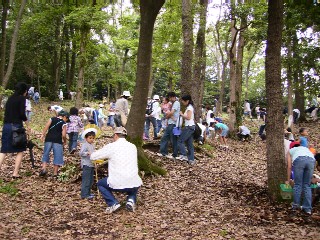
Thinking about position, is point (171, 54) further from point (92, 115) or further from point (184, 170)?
point (184, 170)

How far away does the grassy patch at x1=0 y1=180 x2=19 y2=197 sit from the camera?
24.0 ft

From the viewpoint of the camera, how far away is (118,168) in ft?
20.9

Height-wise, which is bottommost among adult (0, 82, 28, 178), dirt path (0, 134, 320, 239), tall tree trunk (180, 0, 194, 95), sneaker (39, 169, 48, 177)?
dirt path (0, 134, 320, 239)

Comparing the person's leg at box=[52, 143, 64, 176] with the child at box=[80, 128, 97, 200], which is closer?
the child at box=[80, 128, 97, 200]

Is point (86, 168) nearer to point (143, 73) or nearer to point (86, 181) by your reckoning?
point (86, 181)

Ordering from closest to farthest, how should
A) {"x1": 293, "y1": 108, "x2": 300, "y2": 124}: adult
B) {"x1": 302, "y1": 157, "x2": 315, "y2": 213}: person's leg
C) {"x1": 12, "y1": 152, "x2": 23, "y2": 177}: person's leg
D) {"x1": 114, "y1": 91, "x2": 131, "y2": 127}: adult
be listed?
{"x1": 302, "y1": 157, "x2": 315, "y2": 213}: person's leg, {"x1": 12, "y1": 152, "x2": 23, "y2": 177}: person's leg, {"x1": 114, "y1": 91, "x2": 131, "y2": 127}: adult, {"x1": 293, "y1": 108, "x2": 300, "y2": 124}: adult

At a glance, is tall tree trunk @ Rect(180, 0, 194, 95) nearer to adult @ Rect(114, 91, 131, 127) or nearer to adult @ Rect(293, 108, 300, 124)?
adult @ Rect(114, 91, 131, 127)

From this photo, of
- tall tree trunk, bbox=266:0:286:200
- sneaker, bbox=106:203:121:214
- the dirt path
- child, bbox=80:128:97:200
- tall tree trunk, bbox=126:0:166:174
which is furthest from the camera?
tall tree trunk, bbox=126:0:166:174

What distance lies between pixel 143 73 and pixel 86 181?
9.44ft

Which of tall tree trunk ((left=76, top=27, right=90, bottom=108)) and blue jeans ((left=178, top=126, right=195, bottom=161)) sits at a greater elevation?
tall tree trunk ((left=76, top=27, right=90, bottom=108))

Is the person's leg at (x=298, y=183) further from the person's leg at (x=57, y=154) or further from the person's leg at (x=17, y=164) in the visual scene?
the person's leg at (x=17, y=164)

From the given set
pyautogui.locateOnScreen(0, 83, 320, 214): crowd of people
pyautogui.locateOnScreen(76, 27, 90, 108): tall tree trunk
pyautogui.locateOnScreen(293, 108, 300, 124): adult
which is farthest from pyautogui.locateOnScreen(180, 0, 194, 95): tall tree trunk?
pyautogui.locateOnScreen(293, 108, 300, 124): adult

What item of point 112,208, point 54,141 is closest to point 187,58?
point 54,141

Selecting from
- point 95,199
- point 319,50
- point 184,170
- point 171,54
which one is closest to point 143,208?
point 95,199
